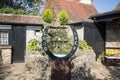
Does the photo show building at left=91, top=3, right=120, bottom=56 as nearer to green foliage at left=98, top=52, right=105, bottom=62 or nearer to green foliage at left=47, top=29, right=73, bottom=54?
green foliage at left=98, top=52, right=105, bottom=62

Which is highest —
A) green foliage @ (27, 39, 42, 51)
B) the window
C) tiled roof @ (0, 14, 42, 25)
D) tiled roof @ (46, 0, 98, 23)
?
tiled roof @ (46, 0, 98, 23)

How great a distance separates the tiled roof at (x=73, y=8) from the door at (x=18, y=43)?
258 inches

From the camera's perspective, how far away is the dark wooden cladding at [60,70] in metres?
8.01

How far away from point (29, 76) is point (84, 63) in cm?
268

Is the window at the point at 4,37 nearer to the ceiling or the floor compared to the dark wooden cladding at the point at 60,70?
nearer to the ceiling

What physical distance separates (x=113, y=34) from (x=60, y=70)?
7.04 metres

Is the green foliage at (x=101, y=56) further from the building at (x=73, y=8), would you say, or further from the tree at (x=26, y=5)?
the tree at (x=26, y=5)

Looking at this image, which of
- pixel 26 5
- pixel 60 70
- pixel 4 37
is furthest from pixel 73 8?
pixel 60 70

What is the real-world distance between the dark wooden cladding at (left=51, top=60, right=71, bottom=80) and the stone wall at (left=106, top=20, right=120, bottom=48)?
21.7 feet

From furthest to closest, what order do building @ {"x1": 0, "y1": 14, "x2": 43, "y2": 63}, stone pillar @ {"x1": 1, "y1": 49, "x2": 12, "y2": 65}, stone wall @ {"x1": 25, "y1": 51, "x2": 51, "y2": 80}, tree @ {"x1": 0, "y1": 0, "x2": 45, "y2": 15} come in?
tree @ {"x1": 0, "y1": 0, "x2": 45, "y2": 15} < building @ {"x1": 0, "y1": 14, "x2": 43, "y2": 63} < stone pillar @ {"x1": 1, "y1": 49, "x2": 12, "y2": 65} < stone wall @ {"x1": 25, "y1": 51, "x2": 51, "y2": 80}

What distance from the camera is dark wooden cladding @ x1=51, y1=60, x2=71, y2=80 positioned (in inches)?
315

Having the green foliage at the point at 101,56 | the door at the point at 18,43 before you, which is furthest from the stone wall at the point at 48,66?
the door at the point at 18,43

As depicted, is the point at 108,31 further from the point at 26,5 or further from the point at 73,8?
the point at 26,5

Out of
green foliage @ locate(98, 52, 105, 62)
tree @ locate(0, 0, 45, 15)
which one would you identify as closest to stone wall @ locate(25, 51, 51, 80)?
green foliage @ locate(98, 52, 105, 62)
